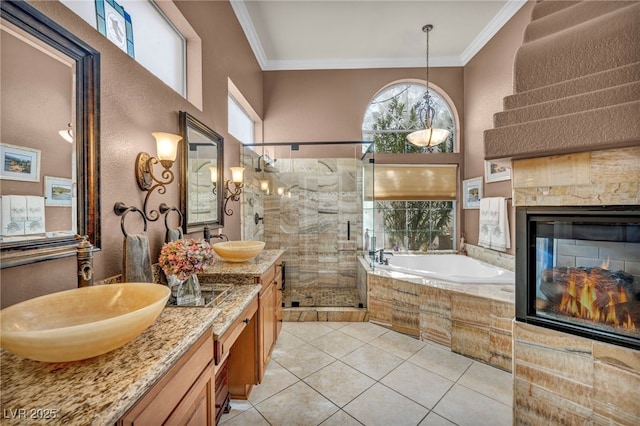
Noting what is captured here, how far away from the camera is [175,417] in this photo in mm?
812

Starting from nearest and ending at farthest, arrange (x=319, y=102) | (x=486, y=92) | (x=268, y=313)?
1. (x=268, y=313)
2. (x=486, y=92)
3. (x=319, y=102)

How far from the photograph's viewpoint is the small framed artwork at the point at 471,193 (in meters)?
3.48

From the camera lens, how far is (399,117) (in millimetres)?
4008

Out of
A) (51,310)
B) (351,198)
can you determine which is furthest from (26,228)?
(351,198)

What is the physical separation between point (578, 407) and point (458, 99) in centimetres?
381

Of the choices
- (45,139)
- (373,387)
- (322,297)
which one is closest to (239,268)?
(45,139)

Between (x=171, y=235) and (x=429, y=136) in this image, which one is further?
(x=429, y=136)

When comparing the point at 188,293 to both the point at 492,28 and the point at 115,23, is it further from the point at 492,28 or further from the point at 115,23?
the point at 492,28

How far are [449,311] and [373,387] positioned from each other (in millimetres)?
992

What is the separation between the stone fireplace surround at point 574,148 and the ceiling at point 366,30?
1.72 m

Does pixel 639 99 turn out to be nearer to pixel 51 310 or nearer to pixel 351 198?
pixel 51 310

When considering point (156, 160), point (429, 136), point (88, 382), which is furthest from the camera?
point (429, 136)

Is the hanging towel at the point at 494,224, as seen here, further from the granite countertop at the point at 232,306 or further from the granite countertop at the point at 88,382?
the granite countertop at the point at 88,382

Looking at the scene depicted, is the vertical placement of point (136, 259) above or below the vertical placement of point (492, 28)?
below
